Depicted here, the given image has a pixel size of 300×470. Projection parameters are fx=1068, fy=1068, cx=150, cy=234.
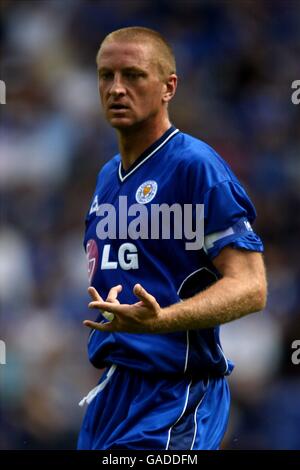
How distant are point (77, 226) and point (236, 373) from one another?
1924 mm

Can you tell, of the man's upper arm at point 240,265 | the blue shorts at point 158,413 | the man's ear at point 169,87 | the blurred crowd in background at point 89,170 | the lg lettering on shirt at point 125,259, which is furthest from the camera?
the blurred crowd in background at point 89,170

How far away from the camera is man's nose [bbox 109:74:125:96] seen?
13.9ft

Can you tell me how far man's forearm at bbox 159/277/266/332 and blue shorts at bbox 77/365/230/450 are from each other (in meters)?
0.40

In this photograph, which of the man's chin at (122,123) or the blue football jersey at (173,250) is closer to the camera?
the blue football jersey at (173,250)

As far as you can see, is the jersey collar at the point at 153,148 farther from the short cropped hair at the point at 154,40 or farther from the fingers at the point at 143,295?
the fingers at the point at 143,295

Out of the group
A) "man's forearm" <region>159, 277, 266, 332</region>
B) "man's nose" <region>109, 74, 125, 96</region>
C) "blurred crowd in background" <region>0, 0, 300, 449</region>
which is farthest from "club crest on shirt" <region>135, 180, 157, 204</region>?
"blurred crowd in background" <region>0, 0, 300, 449</region>

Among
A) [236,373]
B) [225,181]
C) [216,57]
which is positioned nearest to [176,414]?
[225,181]

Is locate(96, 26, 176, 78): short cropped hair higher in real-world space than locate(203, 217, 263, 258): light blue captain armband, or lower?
higher

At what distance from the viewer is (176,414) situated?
4.10 m

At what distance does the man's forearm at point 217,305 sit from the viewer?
3.76 meters

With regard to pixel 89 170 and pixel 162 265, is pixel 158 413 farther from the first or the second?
pixel 89 170

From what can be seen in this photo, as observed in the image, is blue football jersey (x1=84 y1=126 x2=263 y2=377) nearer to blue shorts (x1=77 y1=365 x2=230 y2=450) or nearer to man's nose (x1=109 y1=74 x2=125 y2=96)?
blue shorts (x1=77 y1=365 x2=230 y2=450)

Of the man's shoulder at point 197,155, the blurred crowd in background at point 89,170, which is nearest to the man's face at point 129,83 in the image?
the man's shoulder at point 197,155
